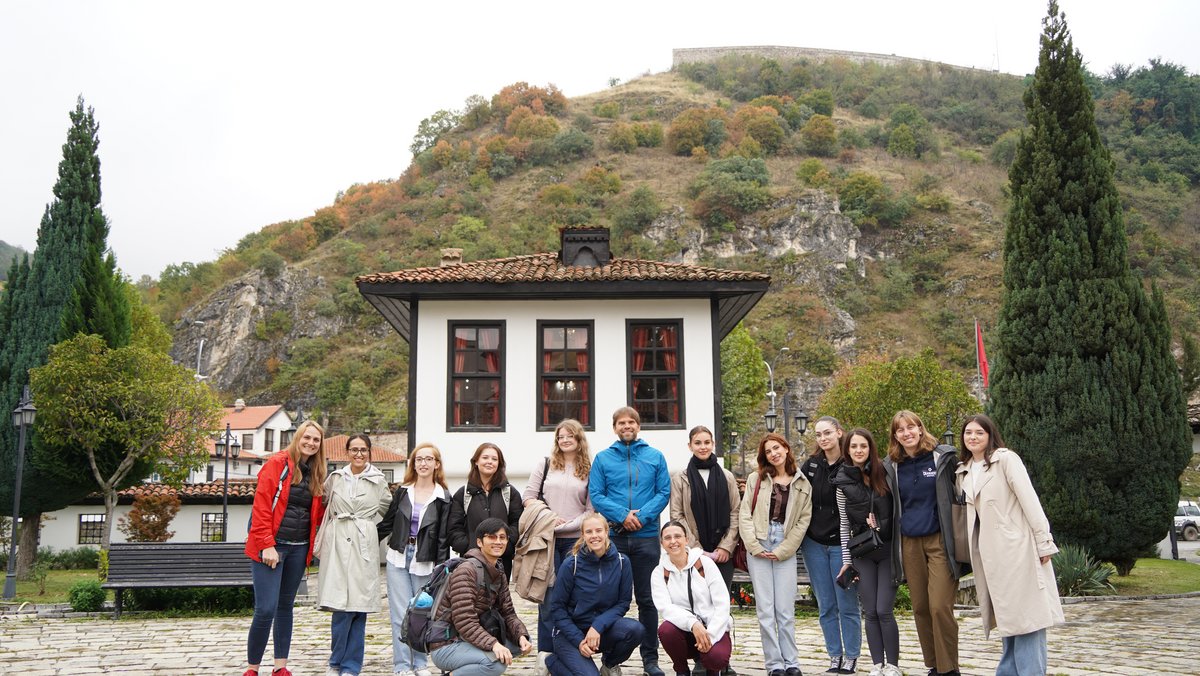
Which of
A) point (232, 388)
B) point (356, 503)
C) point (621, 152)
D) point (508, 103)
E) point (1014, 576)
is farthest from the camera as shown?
point (508, 103)

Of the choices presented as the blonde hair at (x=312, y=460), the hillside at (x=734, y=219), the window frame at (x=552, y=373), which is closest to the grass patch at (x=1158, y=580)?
the window frame at (x=552, y=373)

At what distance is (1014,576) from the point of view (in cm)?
527

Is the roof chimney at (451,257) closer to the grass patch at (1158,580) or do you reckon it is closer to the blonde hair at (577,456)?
the blonde hair at (577,456)

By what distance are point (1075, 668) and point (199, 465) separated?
19.3 m

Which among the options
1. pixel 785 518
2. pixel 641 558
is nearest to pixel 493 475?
pixel 641 558

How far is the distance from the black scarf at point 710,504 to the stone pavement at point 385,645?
3.45ft

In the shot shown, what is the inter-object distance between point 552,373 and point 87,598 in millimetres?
7775

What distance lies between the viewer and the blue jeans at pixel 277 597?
5812 mm

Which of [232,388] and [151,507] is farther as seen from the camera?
[232,388]

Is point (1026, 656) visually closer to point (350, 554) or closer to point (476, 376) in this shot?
point (350, 554)

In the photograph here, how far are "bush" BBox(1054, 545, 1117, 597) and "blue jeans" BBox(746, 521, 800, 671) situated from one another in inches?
304

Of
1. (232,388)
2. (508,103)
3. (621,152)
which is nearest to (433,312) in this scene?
(232,388)

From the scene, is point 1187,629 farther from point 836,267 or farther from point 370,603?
point 836,267

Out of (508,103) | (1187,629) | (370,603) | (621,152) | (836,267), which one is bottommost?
(1187,629)
